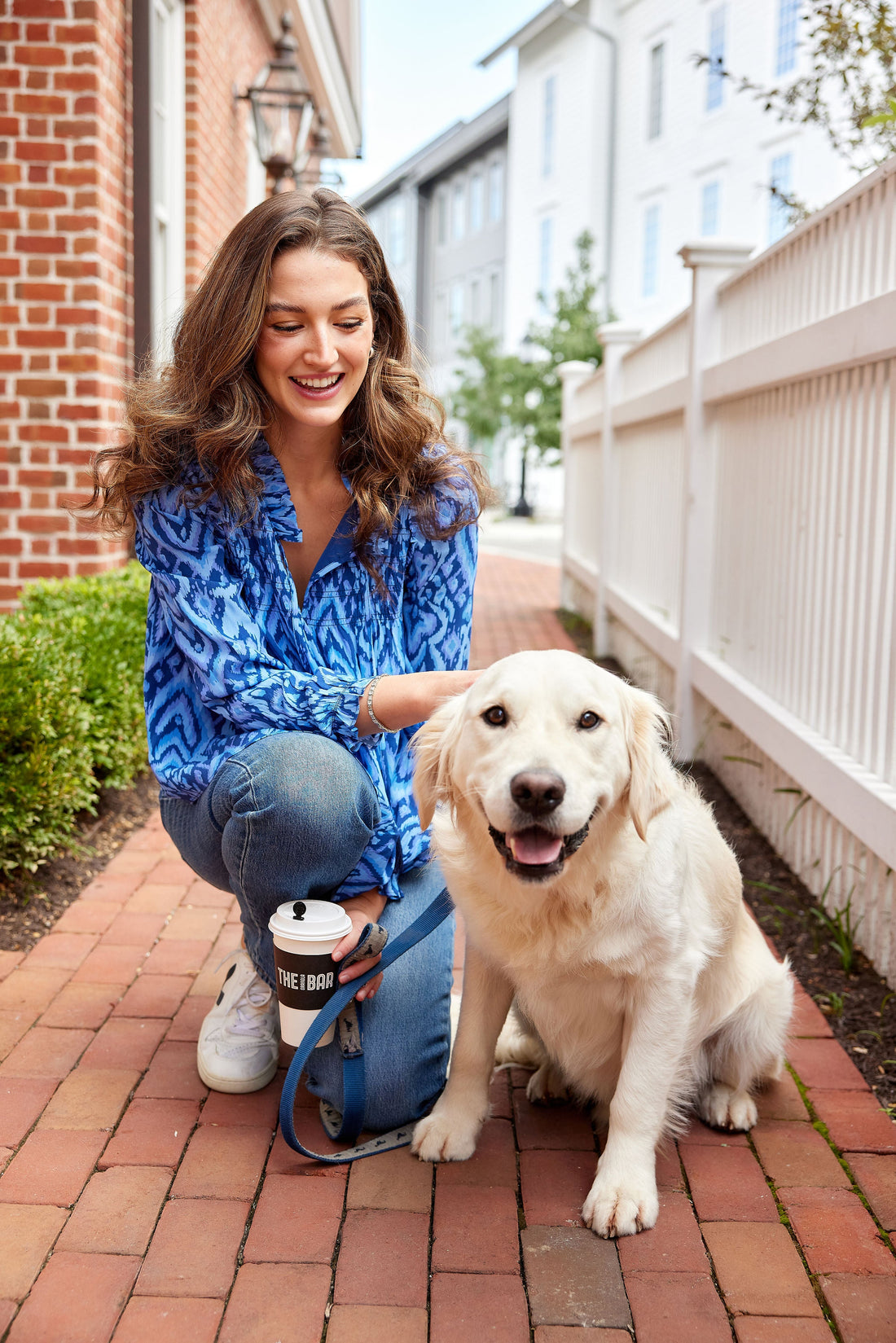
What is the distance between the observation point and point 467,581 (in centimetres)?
285

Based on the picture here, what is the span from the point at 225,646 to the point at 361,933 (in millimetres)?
689

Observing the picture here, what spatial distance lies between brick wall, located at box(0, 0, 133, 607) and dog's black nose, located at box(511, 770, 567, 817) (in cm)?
393

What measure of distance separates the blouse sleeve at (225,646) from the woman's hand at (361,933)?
0.35m

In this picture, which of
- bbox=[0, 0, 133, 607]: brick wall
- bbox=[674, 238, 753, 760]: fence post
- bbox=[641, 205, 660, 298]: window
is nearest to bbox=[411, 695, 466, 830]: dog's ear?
bbox=[674, 238, 753, 760]: fence post

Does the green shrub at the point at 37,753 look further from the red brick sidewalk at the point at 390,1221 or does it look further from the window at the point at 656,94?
the window at the point at 656,94

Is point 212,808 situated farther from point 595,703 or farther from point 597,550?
point 597,550

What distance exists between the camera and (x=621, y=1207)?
6.91 ft

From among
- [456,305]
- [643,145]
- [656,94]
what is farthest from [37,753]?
[456,305]

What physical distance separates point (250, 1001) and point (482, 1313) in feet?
3.29

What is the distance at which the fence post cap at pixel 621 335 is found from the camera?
795 centimetres

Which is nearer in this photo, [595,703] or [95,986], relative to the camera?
[595,703]

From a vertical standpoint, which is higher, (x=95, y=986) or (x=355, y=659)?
(x=355, y=659)

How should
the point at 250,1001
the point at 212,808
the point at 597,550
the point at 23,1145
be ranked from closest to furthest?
the point at 23,1145 → the point at 212,808 → the point at 250,1001 → the point at 597,550

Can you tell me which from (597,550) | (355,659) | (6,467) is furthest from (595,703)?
(597,550)
